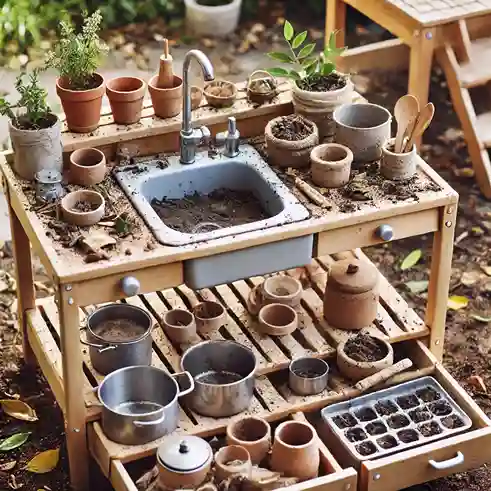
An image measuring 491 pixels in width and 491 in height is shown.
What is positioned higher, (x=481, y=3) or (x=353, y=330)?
(x=481, y=3)

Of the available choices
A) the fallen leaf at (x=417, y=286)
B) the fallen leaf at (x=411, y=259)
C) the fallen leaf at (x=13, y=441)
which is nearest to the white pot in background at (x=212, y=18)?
the fallen leaf at (x=411, y=259)

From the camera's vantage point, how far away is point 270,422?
3.33 m

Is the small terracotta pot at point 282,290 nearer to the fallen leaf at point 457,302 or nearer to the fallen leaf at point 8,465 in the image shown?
the fallen leaf at point 457,302

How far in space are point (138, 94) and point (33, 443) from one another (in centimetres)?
114

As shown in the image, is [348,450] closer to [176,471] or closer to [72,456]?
[176,471]

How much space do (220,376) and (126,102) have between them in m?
0.88

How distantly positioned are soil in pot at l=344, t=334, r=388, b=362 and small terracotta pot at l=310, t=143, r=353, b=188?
519 millimetres

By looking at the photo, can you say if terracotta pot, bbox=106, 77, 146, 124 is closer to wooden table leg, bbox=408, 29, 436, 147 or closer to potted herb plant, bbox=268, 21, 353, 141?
potted herb plant, bbox=268, 21, 353, 141

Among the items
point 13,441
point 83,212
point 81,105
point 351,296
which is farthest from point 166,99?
point 13,441

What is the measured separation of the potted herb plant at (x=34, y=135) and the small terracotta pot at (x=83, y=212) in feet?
0.43

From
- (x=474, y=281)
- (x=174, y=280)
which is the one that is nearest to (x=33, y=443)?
(x=174, y=280)

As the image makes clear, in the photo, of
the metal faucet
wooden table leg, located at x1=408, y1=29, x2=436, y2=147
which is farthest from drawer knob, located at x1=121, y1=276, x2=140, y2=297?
wooden table leg, located at x1=408, y1=29, x2=436, y2=147

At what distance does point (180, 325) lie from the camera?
3.60m

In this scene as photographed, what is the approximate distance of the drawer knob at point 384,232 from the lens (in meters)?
3.27
